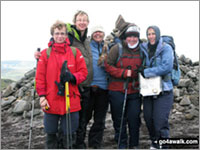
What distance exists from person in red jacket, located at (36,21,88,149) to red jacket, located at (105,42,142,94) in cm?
118

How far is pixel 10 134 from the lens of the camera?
27.0 ft

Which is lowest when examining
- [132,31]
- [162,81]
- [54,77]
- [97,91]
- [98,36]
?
[97,91]

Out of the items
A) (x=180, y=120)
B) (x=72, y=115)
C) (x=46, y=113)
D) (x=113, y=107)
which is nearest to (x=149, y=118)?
(x=113, y=107)

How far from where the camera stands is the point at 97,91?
18.8ft

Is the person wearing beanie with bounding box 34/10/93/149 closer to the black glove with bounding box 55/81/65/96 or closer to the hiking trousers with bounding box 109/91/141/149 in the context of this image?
the hiking trousers with bounding box 109/91/141/149

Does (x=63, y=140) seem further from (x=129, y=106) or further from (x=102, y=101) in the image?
(x=129, y=106)

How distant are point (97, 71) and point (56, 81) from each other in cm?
149

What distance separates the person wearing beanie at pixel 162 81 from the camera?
5.11 m

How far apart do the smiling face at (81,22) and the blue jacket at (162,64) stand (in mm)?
1772

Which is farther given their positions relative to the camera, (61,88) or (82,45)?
(82,45)

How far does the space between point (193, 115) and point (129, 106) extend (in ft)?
17.6

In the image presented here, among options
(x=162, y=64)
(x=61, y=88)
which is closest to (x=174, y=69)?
(x=162, y=64)

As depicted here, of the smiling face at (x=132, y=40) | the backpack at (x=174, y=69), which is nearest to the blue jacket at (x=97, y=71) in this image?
the smiling face at (x=132, y=40)

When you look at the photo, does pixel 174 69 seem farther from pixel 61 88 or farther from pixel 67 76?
pixel 61 88
